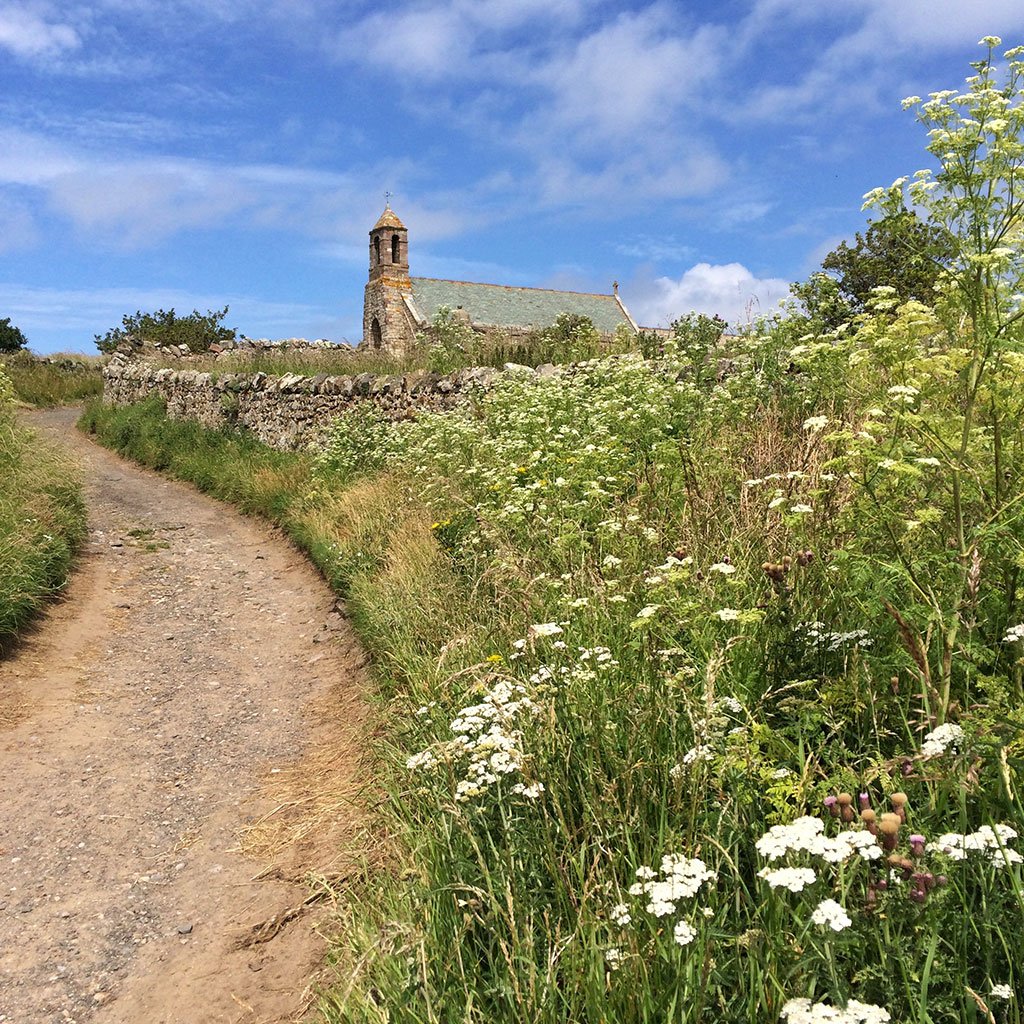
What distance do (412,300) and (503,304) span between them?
184 inches

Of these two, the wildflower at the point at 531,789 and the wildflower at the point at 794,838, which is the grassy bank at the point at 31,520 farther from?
the wildflower at the point at 794,838

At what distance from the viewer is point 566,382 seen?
799 cm

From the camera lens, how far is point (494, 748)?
2.78m

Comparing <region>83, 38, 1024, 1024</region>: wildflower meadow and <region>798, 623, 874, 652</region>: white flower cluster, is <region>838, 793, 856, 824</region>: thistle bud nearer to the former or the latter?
<region>83, 38, 1024, 1024</region>: wildflower meadow

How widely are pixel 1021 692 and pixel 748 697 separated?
888 mm

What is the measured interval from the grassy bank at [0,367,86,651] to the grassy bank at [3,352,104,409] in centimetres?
1717

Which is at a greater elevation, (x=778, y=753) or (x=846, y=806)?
(x=846, y=806)

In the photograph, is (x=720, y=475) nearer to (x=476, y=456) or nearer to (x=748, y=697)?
(x=748, y=697)

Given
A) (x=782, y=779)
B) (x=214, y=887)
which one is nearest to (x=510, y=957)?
(x=782, y=779)

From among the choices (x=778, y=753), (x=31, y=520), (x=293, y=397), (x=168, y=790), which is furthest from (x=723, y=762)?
(x=293, y=397)

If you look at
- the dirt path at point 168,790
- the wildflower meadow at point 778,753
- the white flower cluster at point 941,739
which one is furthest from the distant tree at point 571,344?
the white flower cluster at point 941,739

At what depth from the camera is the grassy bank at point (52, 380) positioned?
27156 millimetres

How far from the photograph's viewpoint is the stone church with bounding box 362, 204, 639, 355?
37531 mm

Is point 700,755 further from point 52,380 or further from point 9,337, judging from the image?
point 9,337
